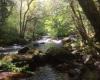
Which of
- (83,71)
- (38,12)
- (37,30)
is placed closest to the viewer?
(83,71)

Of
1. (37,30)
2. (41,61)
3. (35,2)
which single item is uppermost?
(35,2)

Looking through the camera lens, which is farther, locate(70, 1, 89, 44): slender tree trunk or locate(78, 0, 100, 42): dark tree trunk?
locate(70, 1, 89, 44): slender tree trunk

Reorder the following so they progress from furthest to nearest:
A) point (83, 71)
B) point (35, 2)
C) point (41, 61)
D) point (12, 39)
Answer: point (35, 2)
point (12, 39)
point (41, 61)
point (83, 71)

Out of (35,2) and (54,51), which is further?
(35,2)

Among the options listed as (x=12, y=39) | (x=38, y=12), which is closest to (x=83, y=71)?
(x=12, y=39)

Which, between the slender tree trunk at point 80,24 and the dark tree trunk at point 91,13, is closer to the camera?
the dark tree trunk at point 91,13

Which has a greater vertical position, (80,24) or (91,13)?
(91,13)

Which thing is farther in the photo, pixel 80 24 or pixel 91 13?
pixel 80 24

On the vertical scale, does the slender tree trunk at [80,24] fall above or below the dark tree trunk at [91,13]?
below

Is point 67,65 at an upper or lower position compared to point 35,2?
lower

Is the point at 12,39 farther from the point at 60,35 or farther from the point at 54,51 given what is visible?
the point at 54,51

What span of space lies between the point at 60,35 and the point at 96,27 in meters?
52.8

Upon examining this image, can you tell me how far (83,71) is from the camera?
14.1 meters

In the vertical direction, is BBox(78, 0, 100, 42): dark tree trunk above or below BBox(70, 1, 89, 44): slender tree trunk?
above
